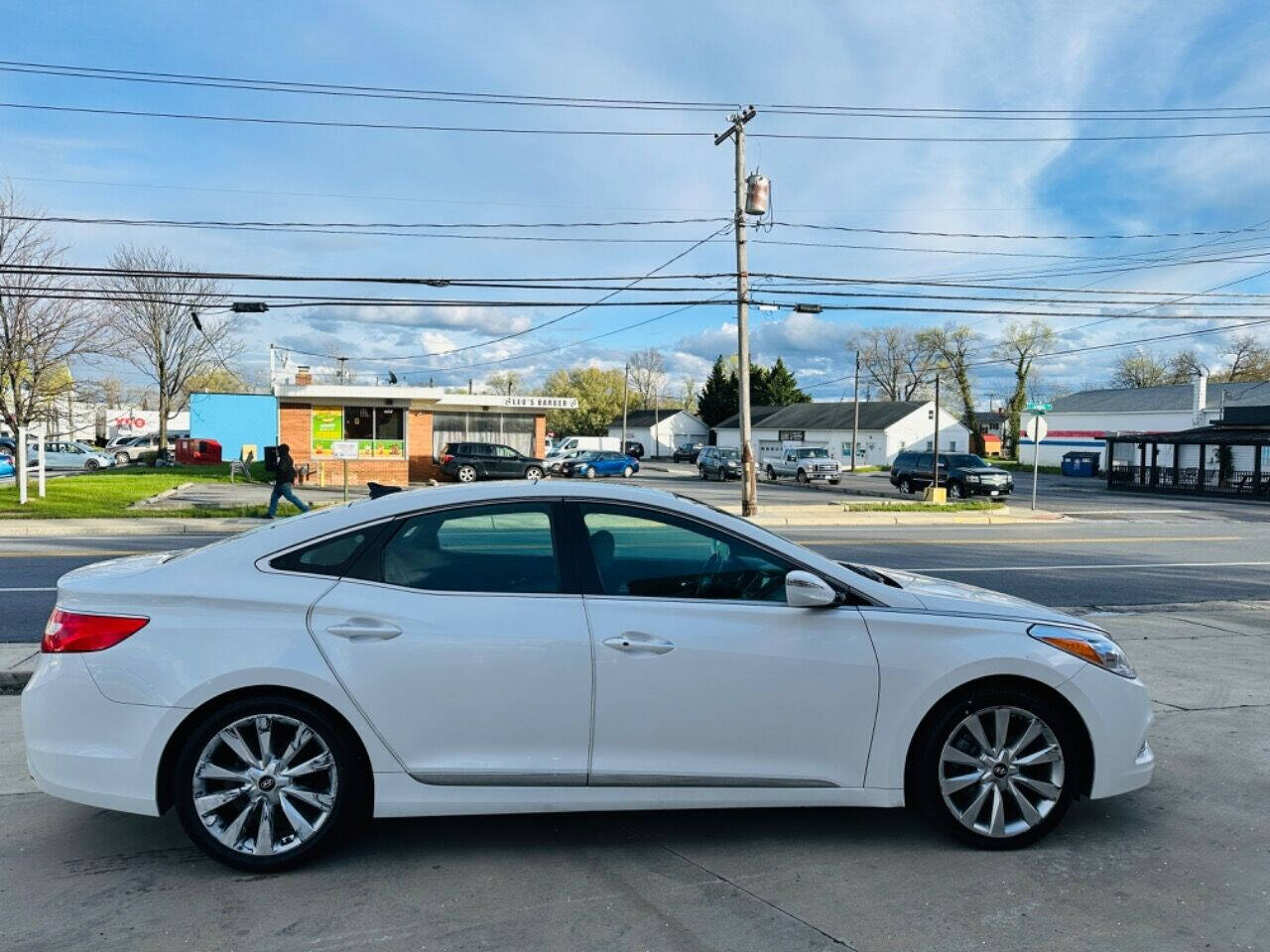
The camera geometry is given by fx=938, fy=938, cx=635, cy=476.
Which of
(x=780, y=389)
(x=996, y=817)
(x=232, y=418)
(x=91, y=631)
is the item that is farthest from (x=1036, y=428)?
(x=780, y=389)

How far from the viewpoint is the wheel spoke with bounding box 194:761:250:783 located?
3578mm

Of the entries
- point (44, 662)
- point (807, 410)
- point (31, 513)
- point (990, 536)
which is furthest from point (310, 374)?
point (807, 410)

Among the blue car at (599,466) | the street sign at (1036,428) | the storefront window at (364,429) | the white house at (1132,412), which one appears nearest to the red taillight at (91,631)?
the street sign at (1036,428)

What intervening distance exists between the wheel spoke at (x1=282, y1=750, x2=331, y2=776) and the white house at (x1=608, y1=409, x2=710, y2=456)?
304 ft

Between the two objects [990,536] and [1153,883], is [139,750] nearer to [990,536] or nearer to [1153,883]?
[1153,883]

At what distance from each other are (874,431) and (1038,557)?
2435 inches

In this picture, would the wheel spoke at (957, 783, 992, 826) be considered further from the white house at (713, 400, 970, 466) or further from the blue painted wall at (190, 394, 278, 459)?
the white house at (713, 400, 970, 466)

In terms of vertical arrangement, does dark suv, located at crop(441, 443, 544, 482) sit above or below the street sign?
below

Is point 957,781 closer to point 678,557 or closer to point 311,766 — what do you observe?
point 678,557

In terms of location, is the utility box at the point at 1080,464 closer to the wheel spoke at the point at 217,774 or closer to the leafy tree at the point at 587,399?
the leafy tree at the point at 587,399

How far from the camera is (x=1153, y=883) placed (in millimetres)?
3645

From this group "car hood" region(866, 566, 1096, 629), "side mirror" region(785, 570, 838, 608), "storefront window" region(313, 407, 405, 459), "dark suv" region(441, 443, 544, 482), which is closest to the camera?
"side mirror" region(785, 570, 838, 608)

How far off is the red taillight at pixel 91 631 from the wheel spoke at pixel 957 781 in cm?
324

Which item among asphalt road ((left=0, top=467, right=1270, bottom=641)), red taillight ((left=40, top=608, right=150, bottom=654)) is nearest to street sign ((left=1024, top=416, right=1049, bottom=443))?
asphalt road ((left=0, top=467, right=1270, bottom=641))
